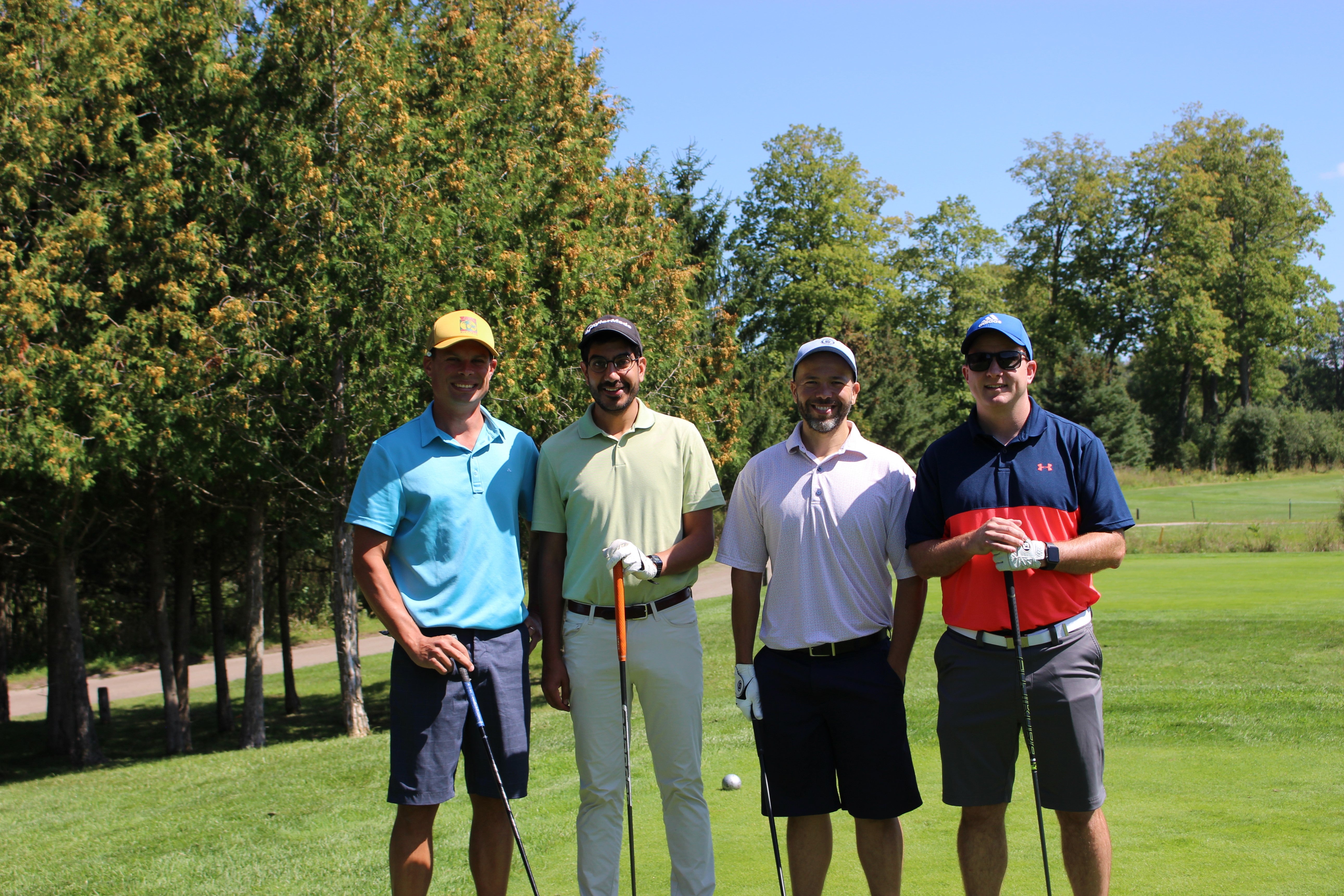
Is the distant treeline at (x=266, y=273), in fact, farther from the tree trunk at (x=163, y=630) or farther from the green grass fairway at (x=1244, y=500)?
the green grass fairway at (x=1244, y=500)

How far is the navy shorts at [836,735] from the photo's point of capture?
360 centimetres

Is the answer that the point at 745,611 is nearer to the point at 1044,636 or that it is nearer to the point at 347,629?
the point at 1044,636

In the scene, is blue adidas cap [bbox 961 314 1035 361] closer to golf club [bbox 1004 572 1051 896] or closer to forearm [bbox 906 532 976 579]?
forearm [bbox 906 532 976 579]

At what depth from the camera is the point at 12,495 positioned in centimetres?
1355

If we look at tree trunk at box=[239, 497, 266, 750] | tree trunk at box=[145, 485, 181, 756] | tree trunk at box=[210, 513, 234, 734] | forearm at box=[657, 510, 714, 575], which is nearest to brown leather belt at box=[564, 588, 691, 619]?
forearm at box=[657, 510, 714, 575]

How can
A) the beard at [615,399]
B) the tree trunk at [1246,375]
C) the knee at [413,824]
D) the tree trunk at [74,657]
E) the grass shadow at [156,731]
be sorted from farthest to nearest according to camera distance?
the tree trunk at [1246,375]
the grass shadow at [156,731]
the tree trunk at [74,657]
the beard at [615,399]
the knee at [413,824]

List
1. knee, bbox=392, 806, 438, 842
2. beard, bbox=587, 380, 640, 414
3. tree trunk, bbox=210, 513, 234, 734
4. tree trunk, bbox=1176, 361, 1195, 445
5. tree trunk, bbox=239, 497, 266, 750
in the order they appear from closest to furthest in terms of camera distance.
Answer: knee, bbox=392, 806, 438, 842
beard, bbox=587, 380, 640, 414
tree trunk, bbox=239, 497, 266, 750
tree trunk, bbox=210, 513, 234, 734
tree trunk, bbox=1176, 361, 1195, 445

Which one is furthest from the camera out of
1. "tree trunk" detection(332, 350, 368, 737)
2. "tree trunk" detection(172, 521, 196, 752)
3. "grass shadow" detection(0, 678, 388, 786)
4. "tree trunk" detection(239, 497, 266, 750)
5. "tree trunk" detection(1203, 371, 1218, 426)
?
"tree trunk" detection(1203, 371, 1218, 426)

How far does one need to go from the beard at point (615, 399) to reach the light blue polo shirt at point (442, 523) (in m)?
0.44

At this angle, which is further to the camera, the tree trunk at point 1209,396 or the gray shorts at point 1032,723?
the tree trunk at point 1209,396

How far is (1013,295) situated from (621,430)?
52.5 meters

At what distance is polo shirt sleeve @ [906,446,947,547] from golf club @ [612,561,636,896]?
1005 mm

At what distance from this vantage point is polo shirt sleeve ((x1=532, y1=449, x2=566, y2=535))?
3.84 m

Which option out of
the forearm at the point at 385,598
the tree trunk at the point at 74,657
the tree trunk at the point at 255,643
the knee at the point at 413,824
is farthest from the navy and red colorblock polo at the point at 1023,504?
the tree trunk at the point at 74,657
